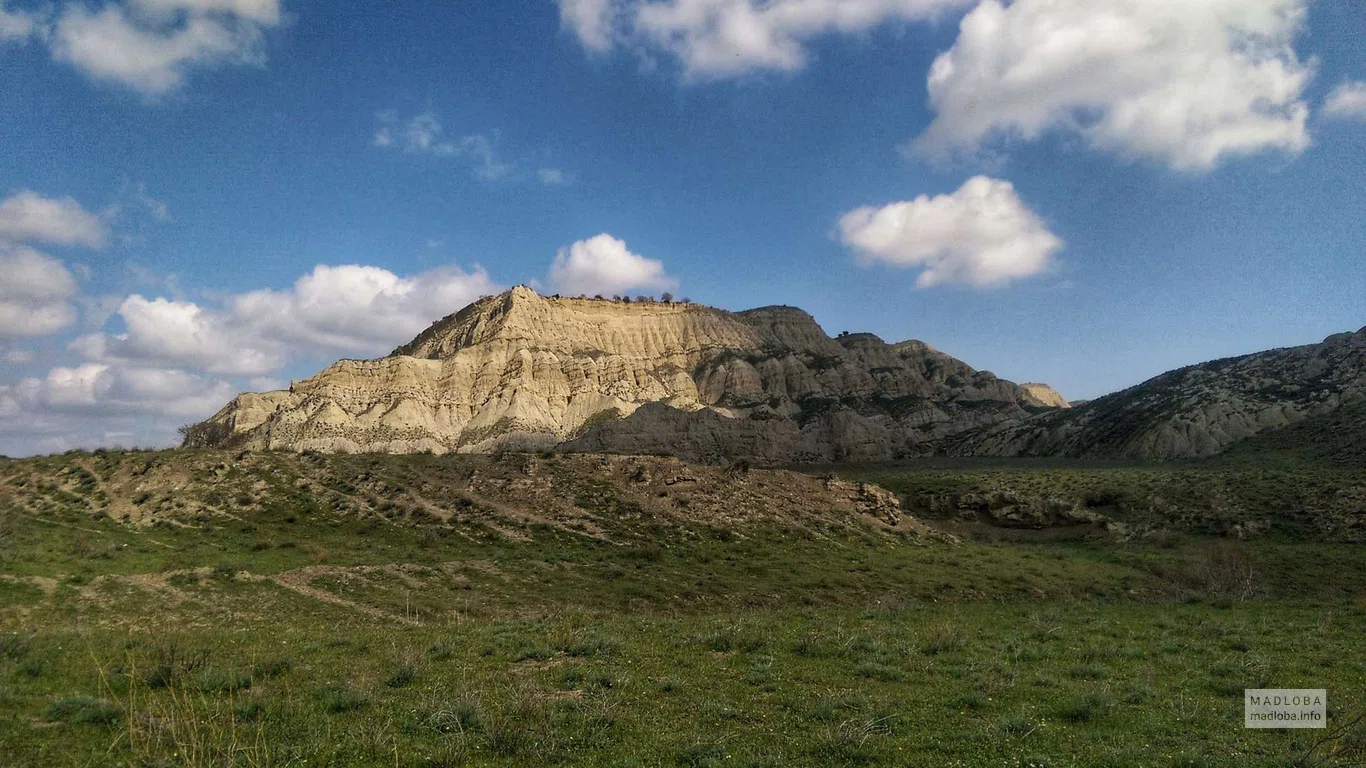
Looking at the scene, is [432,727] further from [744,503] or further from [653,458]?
[653,458]

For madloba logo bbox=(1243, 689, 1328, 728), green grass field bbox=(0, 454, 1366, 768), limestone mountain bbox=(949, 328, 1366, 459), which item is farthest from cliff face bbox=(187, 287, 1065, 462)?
madloba logo bbox=(1243, 689, 1328, 728)

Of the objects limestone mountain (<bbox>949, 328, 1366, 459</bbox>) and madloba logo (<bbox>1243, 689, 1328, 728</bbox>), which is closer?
madloba logo (<bbox>1243, 689, 1328, 728</bbox>)

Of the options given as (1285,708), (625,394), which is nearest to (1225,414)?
(1285,708)

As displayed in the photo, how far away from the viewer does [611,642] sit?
43.0 feet

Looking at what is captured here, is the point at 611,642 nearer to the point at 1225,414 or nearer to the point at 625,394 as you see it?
the point at 1225,414

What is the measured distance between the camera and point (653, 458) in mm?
44188

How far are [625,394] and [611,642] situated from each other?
90690 mm

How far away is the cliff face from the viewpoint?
86562 millimetres

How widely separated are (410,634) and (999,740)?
41.6 ft

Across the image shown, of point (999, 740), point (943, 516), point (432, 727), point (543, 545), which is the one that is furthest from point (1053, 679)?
point (943, 516)

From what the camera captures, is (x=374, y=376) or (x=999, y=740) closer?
(x=999, y=740)

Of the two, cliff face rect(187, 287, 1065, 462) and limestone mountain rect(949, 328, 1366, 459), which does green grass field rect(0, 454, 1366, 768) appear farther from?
cliff face rect(187, 287, 1065, 462)

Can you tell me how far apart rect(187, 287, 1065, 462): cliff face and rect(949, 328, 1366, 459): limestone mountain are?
2024 centimetres

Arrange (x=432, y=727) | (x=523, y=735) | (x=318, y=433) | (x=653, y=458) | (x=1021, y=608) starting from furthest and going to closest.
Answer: (x=318, y=433) → (x=653, y=458) → (x=1021, y=608) → (x=432, y=727) → (x=523, y=735)
